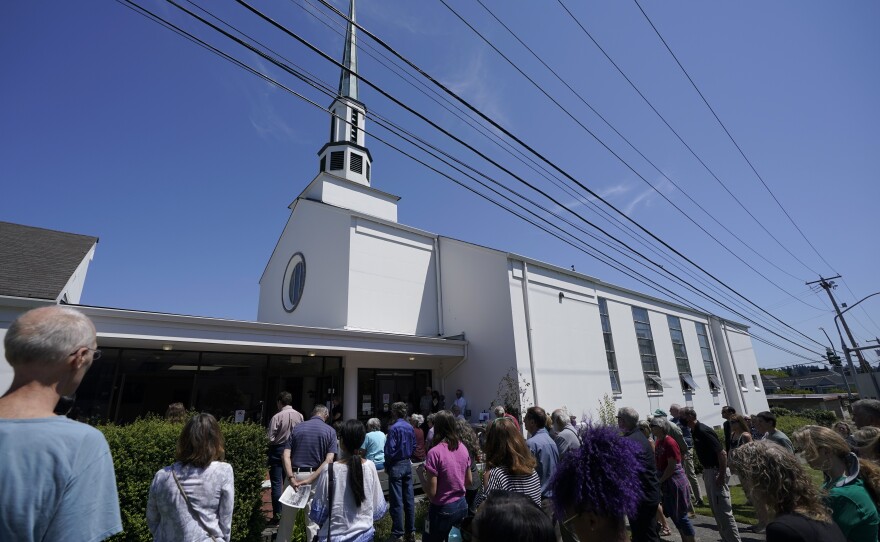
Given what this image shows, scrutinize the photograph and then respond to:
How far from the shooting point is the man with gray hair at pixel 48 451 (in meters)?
1.33

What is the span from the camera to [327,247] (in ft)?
51.7

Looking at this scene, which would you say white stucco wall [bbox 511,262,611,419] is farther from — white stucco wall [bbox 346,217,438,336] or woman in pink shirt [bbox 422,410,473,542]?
woman in pink shirt [bbox 422,410,473,542]

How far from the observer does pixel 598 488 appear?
221cm

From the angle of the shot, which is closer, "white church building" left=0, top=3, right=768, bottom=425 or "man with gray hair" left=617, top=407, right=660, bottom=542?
"man with gray hair" left=617, top=407, right=660, bottom=542

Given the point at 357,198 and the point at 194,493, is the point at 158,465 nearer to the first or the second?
the point at 194,493

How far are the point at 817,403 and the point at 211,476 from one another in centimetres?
4235

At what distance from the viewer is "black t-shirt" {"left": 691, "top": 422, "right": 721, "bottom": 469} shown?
5.96 meters

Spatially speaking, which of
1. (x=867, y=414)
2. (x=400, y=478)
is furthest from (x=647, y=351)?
(x=400, y=478)

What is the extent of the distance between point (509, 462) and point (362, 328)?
10803mm

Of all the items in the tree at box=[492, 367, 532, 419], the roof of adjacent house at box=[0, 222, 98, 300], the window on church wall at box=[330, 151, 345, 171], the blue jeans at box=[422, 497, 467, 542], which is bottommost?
the blue jeans at box=[422, 497, 467, 542]

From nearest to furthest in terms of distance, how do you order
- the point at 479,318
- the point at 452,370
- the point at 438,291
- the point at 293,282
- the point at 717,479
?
1. the point at 717,479
2. the point at 479,318
3. the point at 452,370
4. the point at 438,291
5. the point at 293,282

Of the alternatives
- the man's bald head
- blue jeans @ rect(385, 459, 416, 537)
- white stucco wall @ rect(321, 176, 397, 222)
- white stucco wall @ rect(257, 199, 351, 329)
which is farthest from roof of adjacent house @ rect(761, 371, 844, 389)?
the man's bald head

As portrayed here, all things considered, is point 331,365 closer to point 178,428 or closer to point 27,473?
point 178,428

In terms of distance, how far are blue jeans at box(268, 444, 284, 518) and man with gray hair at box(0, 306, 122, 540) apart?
6.22m
